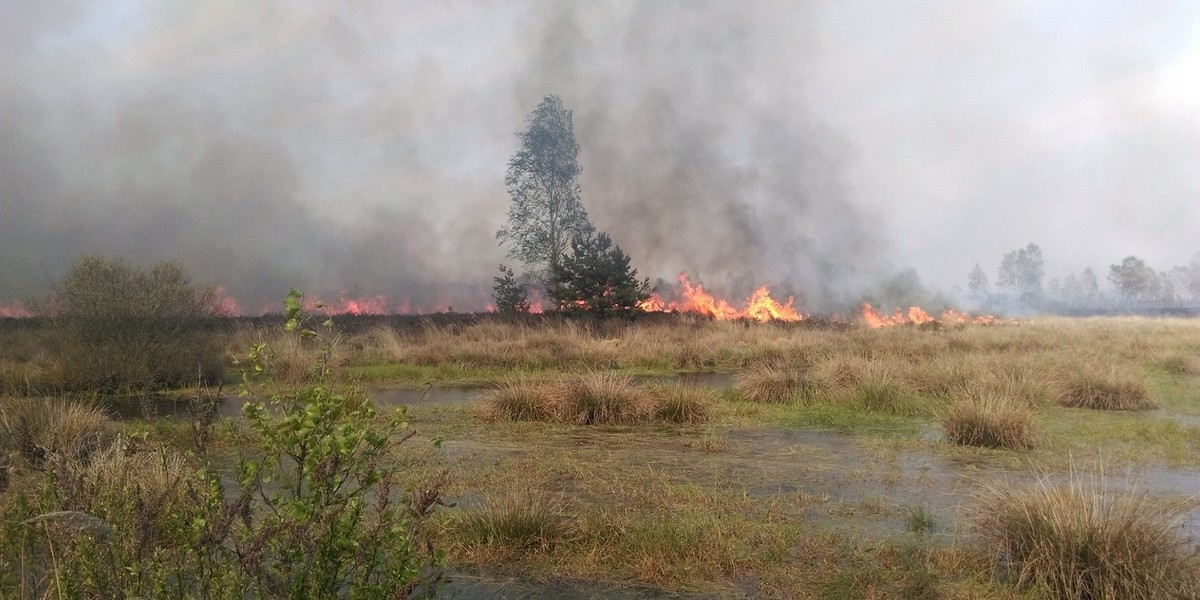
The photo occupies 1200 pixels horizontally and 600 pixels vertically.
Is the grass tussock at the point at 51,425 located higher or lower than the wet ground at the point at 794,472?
higher

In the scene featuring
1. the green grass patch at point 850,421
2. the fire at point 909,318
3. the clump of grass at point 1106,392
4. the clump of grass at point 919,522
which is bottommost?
the clump of grass at point 919,522

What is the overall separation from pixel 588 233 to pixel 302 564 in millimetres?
34312

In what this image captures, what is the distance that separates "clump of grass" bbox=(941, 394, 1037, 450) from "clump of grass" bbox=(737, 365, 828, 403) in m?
3.70

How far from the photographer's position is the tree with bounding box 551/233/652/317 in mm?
30703

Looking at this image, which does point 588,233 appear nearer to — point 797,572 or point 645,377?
point 645,377

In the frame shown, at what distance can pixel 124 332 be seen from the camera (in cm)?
1591

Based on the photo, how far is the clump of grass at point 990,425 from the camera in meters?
8.88

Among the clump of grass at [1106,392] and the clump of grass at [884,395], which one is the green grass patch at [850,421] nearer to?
the clump of grass at [884,395]

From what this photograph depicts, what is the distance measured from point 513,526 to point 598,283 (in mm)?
25573

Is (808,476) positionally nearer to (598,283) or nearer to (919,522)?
(919,522)

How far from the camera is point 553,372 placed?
1753cm

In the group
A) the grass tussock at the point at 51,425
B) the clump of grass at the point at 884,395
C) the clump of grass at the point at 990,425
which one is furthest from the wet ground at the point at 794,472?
the clump of grass at the point at 884,395

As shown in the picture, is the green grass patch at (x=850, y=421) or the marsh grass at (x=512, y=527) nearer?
the marsh grass at (x=512, y=527)

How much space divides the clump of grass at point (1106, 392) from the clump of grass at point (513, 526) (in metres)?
11.2
